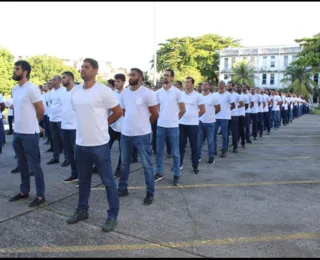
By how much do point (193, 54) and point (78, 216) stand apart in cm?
4707

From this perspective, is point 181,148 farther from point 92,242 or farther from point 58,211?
point 92,242

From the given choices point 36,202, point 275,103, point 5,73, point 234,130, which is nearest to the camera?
point 36,202

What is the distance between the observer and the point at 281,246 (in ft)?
11.4

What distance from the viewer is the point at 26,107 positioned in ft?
15.4

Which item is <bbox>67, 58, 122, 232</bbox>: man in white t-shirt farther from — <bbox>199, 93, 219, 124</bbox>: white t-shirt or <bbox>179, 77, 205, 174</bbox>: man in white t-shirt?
<bbox>199, 93, 219, 124</bbox>: white t-shirt

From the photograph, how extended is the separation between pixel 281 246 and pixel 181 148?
3367 millimetres

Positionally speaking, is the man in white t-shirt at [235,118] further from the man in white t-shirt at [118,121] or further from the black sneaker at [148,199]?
the black sneaker at [148,199]

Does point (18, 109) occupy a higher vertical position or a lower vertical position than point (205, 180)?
higher

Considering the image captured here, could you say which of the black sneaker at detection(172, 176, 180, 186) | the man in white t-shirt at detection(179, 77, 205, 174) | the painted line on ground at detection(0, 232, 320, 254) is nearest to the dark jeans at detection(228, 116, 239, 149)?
the man in white t-shirt at detection(179, 77, 205, 174)

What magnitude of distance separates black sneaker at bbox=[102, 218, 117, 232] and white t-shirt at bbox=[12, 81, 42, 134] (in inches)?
70.9

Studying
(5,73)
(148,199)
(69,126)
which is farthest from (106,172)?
(5,73)

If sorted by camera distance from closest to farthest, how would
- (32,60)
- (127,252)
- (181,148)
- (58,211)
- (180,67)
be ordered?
(127,252) → (58,211) → (181,148) → (180,67) → (32,60)

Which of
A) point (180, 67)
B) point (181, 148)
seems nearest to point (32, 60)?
point (180, 67)

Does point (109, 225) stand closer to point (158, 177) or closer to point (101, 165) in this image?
point (101, 165)
